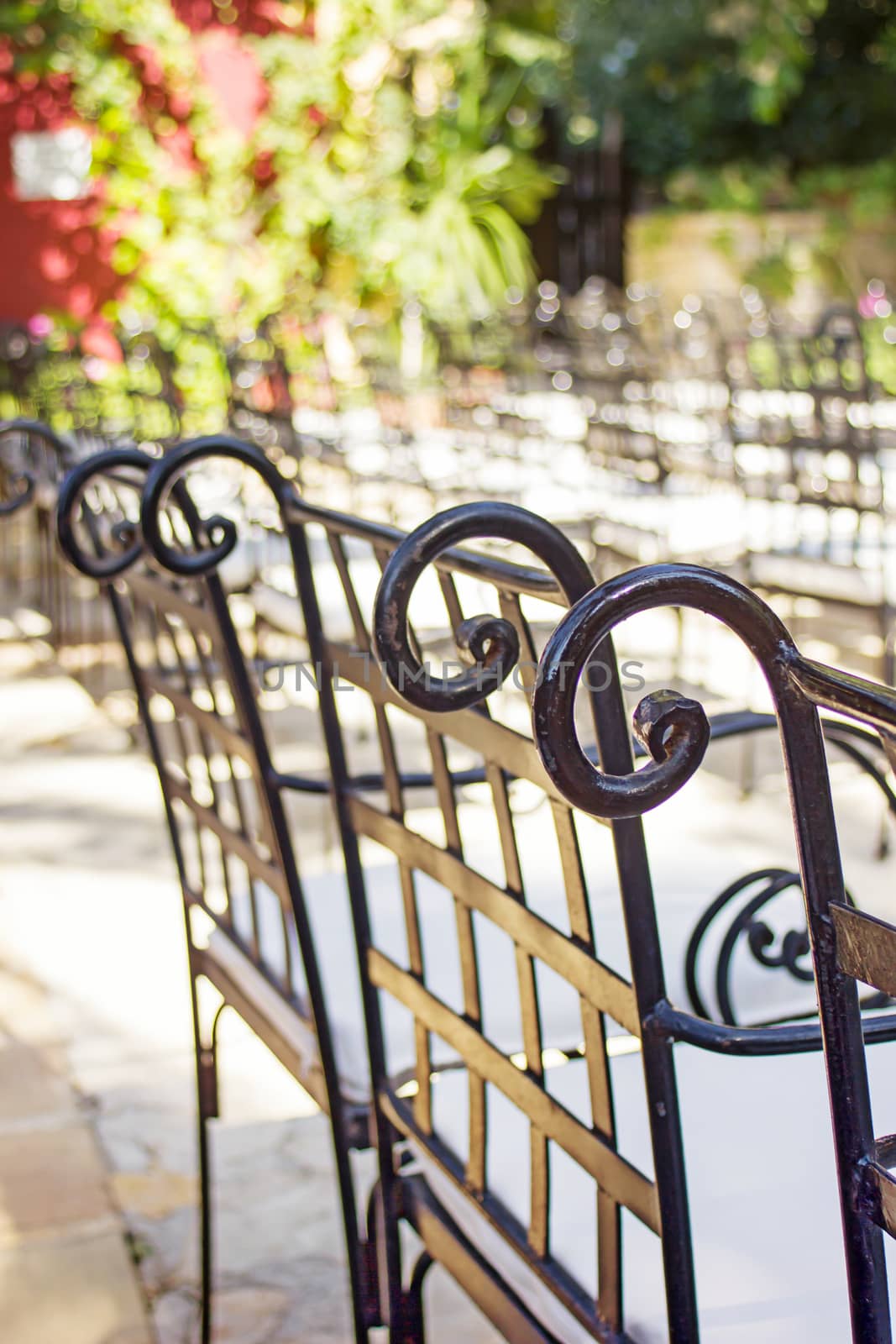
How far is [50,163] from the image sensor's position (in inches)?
288

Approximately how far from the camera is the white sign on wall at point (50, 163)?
7.30 meters

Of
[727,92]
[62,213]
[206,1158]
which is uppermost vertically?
[727,92]

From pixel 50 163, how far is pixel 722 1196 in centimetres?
742

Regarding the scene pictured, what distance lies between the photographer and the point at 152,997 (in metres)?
2.22

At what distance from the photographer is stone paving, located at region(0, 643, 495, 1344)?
152 cm

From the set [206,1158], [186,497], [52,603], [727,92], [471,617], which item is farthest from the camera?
[727,92]

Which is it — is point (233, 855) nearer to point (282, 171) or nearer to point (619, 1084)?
point (619, 1084)

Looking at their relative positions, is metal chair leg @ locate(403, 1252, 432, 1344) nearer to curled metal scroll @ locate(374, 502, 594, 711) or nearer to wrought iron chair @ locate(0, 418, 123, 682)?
curled metal scroll @ locate(374, 502, 594, 711)

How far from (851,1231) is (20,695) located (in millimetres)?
3596

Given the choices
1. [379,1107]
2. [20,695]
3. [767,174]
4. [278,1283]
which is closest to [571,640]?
[379,1107]

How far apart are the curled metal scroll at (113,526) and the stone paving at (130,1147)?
83 centimetres

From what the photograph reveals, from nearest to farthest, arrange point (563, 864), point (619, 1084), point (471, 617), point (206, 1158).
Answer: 1. point (471, 617)
2. point (563, 864)
3. point (619, 1084)
4. point (206, 1158)

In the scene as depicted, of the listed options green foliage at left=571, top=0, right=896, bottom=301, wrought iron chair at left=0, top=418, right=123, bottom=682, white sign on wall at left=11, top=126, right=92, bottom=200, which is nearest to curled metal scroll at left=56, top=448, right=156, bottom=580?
wrought iron chair at left=0, top=418, right=123, bottom=682

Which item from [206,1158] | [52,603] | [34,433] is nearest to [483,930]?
[206,1158]
